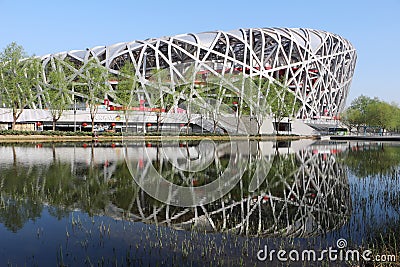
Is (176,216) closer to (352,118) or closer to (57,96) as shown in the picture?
(57,96)

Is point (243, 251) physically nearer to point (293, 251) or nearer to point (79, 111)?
point (293, 251)

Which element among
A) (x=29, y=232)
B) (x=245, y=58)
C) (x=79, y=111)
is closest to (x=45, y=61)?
(x=79, y=111)

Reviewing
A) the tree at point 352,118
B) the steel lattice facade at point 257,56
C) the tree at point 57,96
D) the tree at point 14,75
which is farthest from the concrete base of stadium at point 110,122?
the tree at point 352,118

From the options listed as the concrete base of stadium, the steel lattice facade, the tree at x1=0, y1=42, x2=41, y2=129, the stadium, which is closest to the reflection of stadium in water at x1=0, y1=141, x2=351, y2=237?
the tree at x1=0, y1=42, x2=41, y2=129

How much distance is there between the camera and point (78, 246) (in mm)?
6070

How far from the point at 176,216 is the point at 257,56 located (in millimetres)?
67522

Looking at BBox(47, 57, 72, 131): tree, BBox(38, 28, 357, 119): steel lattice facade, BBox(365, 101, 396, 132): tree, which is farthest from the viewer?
BBox(365, 101, 396, 132): tree

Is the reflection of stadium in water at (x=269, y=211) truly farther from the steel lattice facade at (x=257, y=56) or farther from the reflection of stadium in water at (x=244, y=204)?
the steel lattice facade at (x=257, y=56)

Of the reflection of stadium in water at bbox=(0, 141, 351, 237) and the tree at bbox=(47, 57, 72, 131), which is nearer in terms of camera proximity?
the reflection of stadium in water at bbox=(0, 141, 351, 237)

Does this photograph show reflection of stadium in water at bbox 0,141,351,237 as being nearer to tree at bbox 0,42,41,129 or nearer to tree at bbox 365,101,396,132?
tree at bbox 0,42,41,129

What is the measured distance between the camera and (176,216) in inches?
319

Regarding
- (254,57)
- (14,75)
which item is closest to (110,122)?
(14,75)

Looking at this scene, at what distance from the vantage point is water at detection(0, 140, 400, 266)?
583 cm

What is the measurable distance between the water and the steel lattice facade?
48176 millimetres
